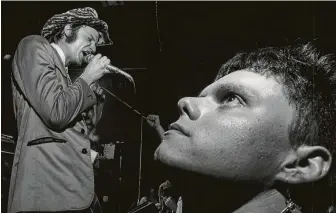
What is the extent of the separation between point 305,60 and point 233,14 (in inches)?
17.2

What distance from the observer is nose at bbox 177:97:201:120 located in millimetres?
754

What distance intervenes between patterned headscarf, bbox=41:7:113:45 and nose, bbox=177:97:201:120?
520 millimetres

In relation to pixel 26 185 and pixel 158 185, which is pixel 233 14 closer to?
pixel 158 185

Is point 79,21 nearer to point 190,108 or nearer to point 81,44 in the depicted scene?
point 81,44

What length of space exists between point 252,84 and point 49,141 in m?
0.62

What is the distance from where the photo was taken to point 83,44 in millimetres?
1176

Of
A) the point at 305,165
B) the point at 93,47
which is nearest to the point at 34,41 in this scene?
the point at 93,47

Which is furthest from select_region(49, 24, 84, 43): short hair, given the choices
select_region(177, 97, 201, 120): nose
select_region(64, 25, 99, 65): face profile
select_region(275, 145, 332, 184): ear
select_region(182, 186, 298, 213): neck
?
select_region(275, 145, 332, 184): ear

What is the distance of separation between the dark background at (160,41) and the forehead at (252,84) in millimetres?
367

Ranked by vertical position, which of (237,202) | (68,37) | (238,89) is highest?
(68,37)

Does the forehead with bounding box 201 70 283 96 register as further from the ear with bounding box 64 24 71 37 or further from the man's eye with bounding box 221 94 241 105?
the ear with bounding box 64 24 71 37

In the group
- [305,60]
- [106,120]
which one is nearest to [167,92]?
[106,120]

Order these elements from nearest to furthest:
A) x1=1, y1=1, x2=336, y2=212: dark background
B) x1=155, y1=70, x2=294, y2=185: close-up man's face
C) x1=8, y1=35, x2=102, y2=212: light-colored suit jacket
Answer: x1=155, y1=70, x2=294, y2=185: close-up man's face → x1=8, y1=35, x2=102, y2=212: light-colored suit jacket → x1=1, y1=1, x2=336, y2=212: dark background

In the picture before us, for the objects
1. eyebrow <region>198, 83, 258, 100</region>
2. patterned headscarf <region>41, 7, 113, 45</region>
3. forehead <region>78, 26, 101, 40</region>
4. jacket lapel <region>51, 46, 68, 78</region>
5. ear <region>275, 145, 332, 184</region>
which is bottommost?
ear <region>275, 145, 332, 184</region>
